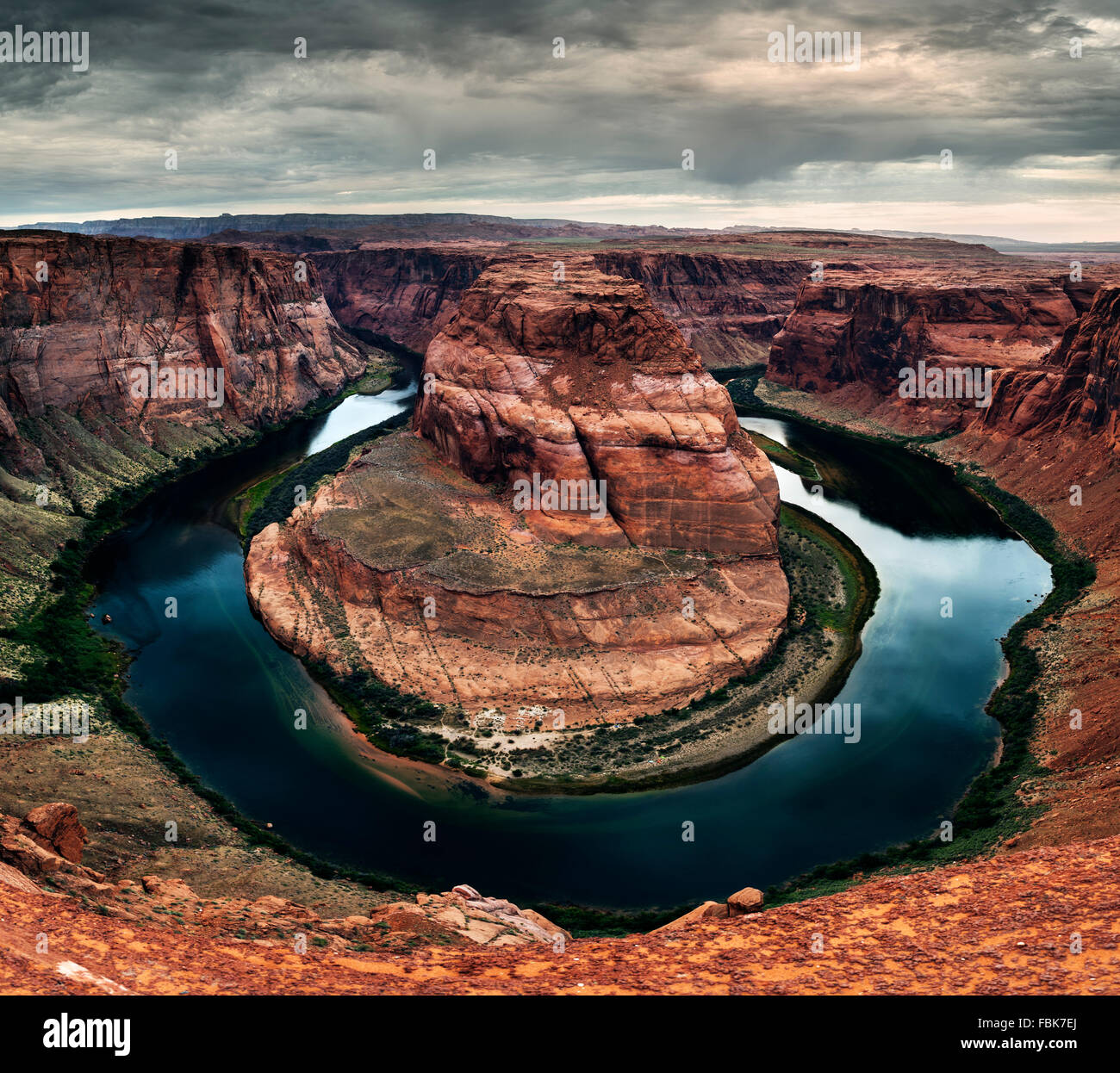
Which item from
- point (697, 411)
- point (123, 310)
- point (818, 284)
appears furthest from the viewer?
point (818, 284)

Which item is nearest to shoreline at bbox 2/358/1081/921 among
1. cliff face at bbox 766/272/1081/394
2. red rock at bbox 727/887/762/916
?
red rock at bbox 727/887/762/916

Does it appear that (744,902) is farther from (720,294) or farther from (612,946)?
(720,294)

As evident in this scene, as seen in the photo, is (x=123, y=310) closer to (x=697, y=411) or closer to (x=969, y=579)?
(x=697, y=411)

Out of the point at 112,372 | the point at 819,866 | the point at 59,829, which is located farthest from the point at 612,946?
the point at 112,372

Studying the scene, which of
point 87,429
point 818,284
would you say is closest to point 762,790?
point 87,429

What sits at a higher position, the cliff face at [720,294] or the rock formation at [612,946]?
the cliff face at [720,294]

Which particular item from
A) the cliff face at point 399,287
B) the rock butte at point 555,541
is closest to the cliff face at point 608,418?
the rock butte at point 555,541

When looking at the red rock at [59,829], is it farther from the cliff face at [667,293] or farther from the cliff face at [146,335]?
the cliff face at [667,293]
